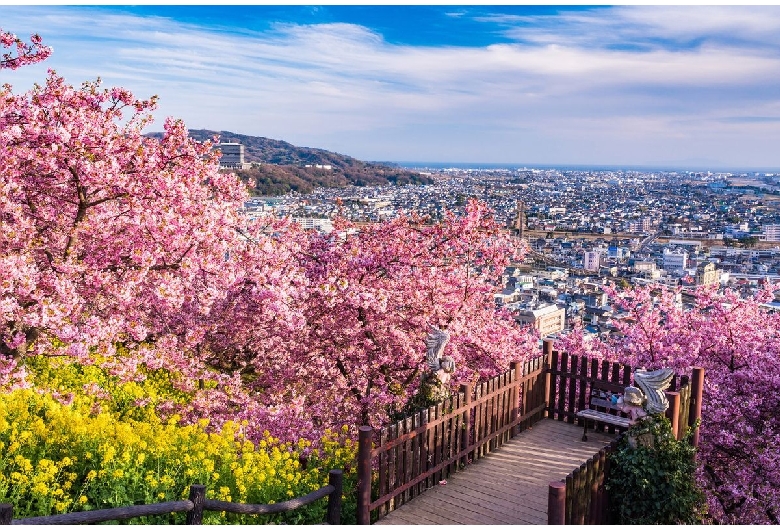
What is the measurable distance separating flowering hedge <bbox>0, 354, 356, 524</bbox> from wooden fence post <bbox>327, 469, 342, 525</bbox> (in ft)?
1.23

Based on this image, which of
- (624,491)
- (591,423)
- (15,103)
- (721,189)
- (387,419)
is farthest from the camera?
(721,189)

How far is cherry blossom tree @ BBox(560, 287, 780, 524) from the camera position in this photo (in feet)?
42.5

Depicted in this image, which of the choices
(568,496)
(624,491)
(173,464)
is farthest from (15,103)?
(624,491)

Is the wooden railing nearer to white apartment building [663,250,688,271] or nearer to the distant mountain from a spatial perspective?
the distant mountain

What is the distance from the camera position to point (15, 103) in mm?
9625

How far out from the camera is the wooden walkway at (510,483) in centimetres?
762

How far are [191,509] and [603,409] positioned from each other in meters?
7.00

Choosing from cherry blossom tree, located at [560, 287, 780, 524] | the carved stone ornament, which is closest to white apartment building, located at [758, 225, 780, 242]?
cherry blossom tree, located at [560, 287, 780, 524]

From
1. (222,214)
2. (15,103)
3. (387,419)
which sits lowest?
(387,419)

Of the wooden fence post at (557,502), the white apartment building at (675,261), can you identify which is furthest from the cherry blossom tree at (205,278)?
the white apartment building at (675,261)

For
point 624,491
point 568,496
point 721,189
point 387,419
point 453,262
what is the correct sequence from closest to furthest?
point 568,496
point 624,491
point 387,419
point 453,262
point 721,189

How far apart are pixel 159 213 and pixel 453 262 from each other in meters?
5.77

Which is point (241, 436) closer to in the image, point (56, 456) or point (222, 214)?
point (56, 456)

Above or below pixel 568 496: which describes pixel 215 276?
above
